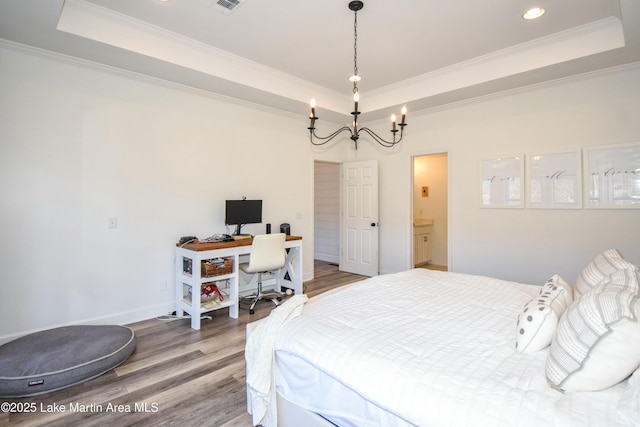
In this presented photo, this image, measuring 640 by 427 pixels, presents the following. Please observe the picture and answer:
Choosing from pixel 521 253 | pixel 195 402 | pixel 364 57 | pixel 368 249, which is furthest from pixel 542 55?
pixel 195 402

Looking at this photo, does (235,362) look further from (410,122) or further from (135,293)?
(410,122)

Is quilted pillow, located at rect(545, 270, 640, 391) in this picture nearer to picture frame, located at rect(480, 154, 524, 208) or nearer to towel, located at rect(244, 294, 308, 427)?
towel, located at rect(244, 294, 308, 427)

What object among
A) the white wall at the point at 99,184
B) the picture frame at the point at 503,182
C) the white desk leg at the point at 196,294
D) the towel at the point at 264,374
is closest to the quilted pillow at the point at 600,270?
the towel at the point at 264,374

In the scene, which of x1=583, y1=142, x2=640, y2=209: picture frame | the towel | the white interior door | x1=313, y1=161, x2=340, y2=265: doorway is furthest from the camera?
x1=313, y1=161, x2=340, y2=265: doorway

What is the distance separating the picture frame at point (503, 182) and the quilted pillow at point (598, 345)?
3073mm

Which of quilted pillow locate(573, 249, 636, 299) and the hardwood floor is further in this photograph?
the hardwood floor

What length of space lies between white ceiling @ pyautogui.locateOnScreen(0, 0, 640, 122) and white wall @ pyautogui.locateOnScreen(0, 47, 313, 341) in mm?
316

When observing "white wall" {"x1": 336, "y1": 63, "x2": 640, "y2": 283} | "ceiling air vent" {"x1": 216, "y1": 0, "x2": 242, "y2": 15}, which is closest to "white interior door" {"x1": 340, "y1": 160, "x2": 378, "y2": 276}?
"white wall" {"x1": 336, "y1": 63, "x2": 640, "y2": 283}

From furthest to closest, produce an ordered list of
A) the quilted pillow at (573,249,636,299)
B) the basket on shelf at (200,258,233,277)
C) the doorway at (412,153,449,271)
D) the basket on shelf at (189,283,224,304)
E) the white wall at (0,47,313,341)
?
the doorway at (412,153,449,271) < the basket on shelf at (189,283,224,304) < the basket on shelf at (200,258,233,277) < the white wall at (0,47,313,341) < the quilted pillow at (573,249,636,299)

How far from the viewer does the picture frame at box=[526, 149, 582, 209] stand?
3.56 metres

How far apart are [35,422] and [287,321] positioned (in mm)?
1693

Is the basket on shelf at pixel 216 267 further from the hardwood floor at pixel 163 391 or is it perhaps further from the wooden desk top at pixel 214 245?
the hardwood floor at pixel 163 391

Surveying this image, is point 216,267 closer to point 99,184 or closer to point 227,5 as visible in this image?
point 99,184

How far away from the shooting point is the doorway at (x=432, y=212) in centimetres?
645
